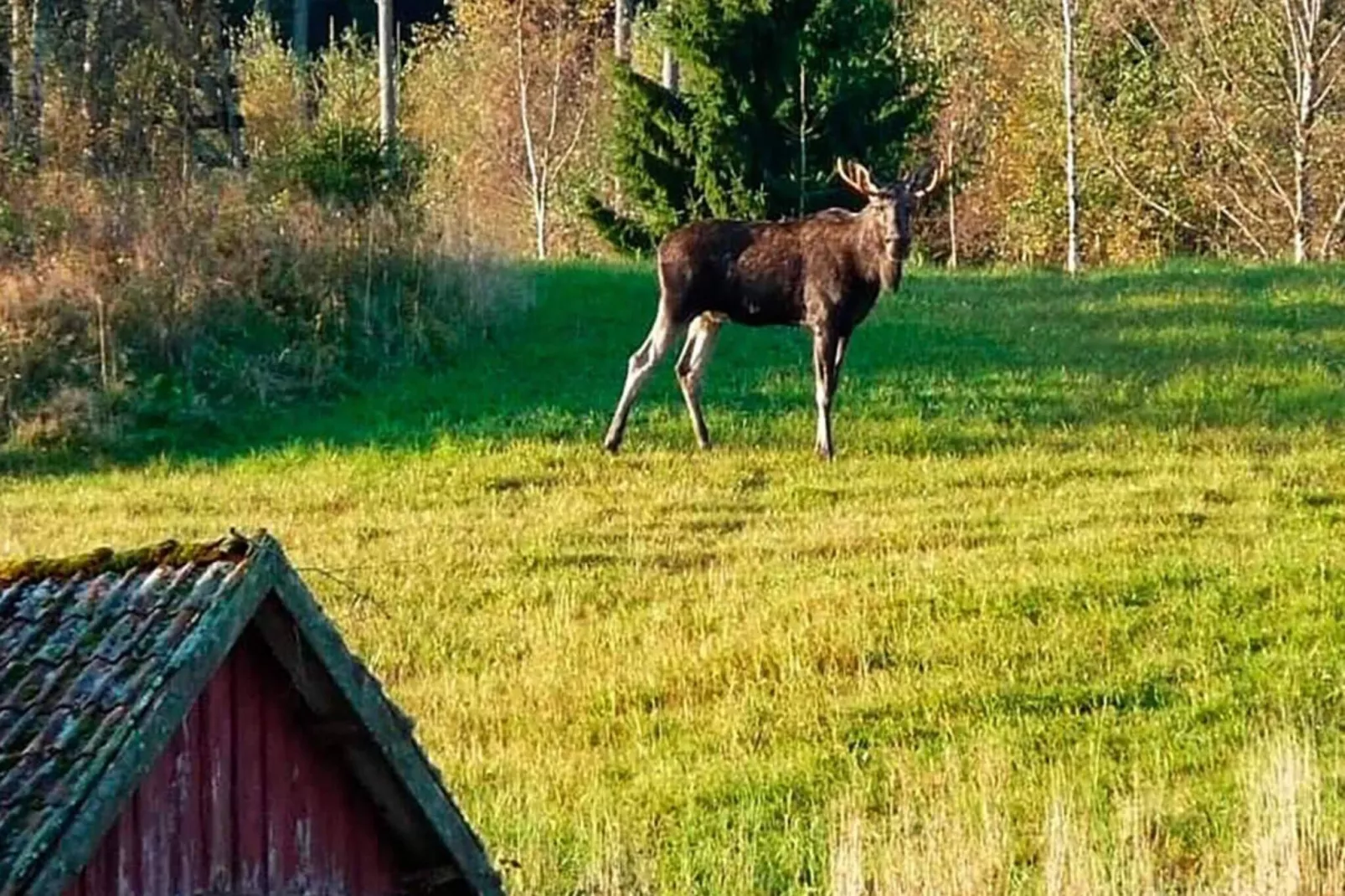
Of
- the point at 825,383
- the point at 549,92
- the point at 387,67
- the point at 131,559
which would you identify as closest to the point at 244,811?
the point at 131,559

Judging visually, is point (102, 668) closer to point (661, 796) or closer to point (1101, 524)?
point (661, 796)

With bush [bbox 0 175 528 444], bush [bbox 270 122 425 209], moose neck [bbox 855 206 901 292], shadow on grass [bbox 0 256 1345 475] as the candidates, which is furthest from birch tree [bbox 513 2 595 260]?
moose neck [bbox 855 206 901 292]

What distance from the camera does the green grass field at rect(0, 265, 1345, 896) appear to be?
36.7 feet

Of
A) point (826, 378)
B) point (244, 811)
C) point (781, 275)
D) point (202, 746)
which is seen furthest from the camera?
point (781, 275)

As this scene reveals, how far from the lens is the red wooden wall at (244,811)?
14.9 feet

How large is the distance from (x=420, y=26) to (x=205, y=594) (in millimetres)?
57869

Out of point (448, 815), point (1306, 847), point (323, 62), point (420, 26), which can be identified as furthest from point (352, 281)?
point (420, 26)

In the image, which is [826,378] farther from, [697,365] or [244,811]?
[244,811]

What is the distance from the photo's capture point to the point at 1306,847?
10.1 meters

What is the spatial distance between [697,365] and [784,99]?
14.5m

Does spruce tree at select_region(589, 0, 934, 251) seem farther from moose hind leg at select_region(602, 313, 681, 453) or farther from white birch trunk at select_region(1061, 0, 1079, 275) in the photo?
moose hind leg at select_region(602, 313, 681, 453)

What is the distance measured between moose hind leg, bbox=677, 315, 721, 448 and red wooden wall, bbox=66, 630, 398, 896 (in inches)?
591

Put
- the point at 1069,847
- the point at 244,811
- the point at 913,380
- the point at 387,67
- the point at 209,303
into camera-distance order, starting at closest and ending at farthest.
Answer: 1. the point at 244,811
2. the point at 1069,847
3. the point at 913,380
4. the point at 209,303
5. the point at 387,67

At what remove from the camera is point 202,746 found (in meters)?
4.66
